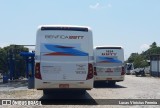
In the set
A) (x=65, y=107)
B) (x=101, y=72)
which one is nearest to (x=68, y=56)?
(x=65, y=107)

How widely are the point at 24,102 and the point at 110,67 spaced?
39.7ft

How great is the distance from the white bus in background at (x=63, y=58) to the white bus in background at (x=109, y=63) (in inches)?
425

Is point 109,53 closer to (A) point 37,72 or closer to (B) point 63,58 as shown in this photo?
(B) point 63,58

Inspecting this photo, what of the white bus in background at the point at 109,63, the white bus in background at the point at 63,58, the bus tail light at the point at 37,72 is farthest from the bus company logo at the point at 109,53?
the bus tail light at the point at 37,72

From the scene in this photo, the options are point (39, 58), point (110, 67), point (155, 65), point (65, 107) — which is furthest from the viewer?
point (155, 65)

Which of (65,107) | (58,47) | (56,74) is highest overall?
(58,47)

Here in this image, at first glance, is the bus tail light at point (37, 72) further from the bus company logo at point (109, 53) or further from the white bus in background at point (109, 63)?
the bus company logo at point (109, 53)

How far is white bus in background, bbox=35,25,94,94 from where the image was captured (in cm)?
1589

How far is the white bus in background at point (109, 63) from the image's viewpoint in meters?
26.9

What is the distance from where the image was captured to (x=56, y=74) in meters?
16.0

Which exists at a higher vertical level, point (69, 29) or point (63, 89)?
point (69, 29)

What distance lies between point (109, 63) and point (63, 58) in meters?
11.4

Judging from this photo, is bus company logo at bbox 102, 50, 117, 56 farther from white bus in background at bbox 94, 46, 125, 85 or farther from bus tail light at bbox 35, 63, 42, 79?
bus tail light at bbox 35, 63, 42, 79

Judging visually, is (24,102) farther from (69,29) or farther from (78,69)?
(69,29)
